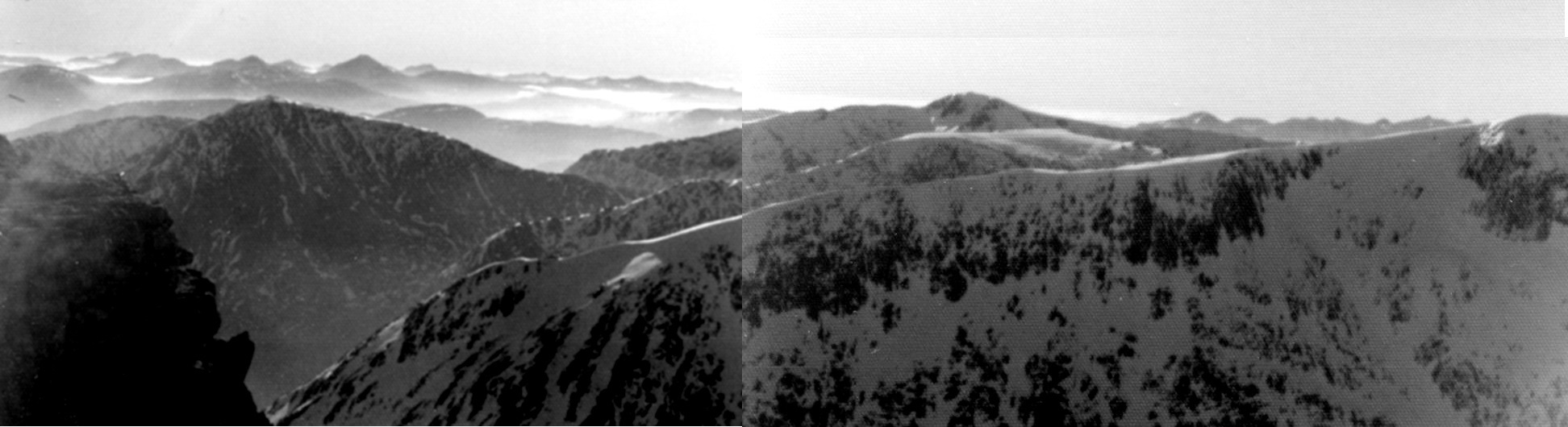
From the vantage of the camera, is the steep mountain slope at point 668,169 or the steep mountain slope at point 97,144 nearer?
the steep mountain slope at point 97,144

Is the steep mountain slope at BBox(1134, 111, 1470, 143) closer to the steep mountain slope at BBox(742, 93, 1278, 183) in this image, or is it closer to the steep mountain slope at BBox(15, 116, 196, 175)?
the steep mountain slope at BBox(742, 93, 1278, 183)

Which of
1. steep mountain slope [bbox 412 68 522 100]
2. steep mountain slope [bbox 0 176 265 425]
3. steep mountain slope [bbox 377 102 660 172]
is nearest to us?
steep mountain slope [bbox 0 176 265 425]

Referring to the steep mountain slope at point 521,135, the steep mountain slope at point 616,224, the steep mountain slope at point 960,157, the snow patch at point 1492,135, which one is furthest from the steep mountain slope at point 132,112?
the steep mountain slope at point 616,224

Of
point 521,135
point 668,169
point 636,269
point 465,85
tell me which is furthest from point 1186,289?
point 668,169

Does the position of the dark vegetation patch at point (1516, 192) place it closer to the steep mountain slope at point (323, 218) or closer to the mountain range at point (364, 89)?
the mountain range at point (364, 89)

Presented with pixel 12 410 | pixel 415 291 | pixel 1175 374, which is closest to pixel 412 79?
pixel 12 410

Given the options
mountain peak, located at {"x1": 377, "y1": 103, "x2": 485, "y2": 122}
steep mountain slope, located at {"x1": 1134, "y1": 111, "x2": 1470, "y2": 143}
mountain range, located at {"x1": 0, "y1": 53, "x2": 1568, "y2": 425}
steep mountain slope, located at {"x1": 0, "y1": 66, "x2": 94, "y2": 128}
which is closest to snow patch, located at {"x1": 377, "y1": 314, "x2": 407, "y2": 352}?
mountain range, located at {"x1": 0, "y1": 53, "x2": 1568, "y2": 425}

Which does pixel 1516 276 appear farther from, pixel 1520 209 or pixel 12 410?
pixel 12 410
